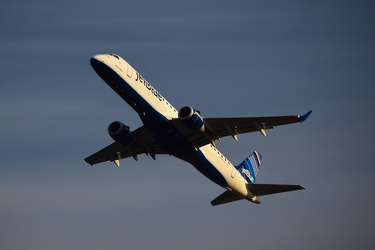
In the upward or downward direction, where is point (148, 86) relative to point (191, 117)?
upward

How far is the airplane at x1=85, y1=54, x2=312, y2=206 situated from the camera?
45.2 meters

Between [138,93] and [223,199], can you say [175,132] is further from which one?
[223,199]

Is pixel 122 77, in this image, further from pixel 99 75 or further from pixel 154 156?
pixel 154 156

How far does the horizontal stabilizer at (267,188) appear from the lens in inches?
2041

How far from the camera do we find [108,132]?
49.2m

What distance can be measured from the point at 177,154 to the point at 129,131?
14.2ft

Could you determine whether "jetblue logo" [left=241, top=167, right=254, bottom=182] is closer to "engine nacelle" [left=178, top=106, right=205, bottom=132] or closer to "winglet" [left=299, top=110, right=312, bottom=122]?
"engine nacelle" [left=178, top=106, right=205, bottom=132]

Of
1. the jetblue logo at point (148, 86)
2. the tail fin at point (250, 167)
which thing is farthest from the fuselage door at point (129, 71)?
the tail fin at point (250, 167)

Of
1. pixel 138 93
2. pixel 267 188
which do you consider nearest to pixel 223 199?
pixel 267 188

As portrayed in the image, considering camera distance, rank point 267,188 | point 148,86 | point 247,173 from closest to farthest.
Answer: point 148,86, point 267,188, point 247,173

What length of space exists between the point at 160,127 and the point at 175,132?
1357 mm

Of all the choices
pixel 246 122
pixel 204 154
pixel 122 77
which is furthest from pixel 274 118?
pixel 122 77

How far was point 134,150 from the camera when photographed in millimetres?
52750

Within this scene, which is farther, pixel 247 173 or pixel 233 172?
pixel 247 173
